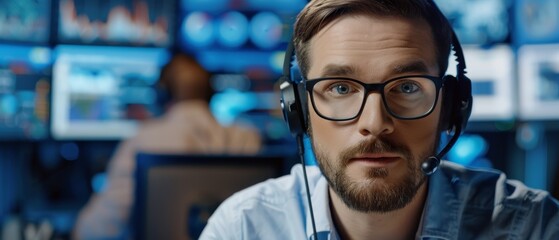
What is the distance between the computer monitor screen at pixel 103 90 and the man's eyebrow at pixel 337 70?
2.64m

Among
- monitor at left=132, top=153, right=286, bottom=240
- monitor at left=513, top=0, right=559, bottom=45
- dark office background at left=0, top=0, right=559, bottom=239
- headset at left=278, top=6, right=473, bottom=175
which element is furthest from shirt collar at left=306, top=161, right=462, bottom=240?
monitor at left=513, top=0, right=559, bottom=45

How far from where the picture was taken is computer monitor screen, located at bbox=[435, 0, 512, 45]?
3.90m

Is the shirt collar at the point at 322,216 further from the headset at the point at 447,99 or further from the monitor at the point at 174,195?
the monitor at the point at 174,195

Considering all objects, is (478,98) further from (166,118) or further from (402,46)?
(402,46)

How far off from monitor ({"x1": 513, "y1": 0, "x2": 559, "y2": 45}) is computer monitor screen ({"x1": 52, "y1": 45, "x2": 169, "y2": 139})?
1826 millimetres

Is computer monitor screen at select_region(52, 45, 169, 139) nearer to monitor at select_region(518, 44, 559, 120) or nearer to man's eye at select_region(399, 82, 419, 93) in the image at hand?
monitor at select_region(518, 44, 559, 120)

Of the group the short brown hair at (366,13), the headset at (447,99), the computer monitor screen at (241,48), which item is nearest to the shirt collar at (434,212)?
the headset at (447,99)

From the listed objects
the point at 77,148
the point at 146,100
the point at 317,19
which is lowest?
the point at 77,148

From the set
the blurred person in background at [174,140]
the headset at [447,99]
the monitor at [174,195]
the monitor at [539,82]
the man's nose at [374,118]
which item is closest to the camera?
the man's nose at [374,118]

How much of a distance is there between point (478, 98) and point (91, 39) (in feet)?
6.48

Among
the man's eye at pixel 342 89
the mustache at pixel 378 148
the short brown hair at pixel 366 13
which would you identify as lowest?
the mustache at pixel 378 148

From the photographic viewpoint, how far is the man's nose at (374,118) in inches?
46.1

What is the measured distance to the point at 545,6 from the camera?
12.7 feet

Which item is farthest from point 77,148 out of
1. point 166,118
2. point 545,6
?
point 545,6
